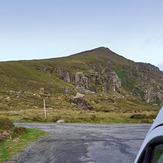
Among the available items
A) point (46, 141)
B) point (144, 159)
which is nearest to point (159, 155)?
point (144, 159)

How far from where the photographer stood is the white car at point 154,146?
2.27m

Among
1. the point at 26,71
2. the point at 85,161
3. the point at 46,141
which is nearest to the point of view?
the point at 85,161

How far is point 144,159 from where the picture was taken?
2.52 m

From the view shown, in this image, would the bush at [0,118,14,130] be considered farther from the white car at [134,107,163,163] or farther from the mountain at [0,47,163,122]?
the mountain at [0,47,163,122]

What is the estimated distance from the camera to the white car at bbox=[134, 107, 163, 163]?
7.43 ft

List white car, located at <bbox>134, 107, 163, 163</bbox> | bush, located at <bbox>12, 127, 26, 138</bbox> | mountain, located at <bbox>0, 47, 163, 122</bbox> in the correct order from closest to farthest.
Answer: white car, located at <bbox>134, 107, 163, 163</bbox> < bush, located at <bbox>12, 127, 26, 138</bbox> < mountain, located at <bbox>0, 47, 163, 122</bbox>

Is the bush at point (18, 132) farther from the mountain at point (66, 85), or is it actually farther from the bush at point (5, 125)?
the mountain at point (66, 85)

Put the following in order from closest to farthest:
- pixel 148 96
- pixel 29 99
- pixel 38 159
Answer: pixel 38 159 < pixel 29 99 < pixel 148 96

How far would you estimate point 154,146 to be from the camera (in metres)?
2.39

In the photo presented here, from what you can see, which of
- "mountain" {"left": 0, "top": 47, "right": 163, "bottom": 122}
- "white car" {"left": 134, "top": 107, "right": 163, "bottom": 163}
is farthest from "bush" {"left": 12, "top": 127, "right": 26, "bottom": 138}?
"mountain" {"left": 0, "top": 47, "right": 163, "bottom": 122}

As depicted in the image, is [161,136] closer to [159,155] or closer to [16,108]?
[159,155]

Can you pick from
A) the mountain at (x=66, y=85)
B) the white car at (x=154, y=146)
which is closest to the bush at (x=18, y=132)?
the white car at (x=154, y=146)

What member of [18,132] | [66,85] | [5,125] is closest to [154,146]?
[18,132]

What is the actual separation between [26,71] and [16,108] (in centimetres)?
8071
